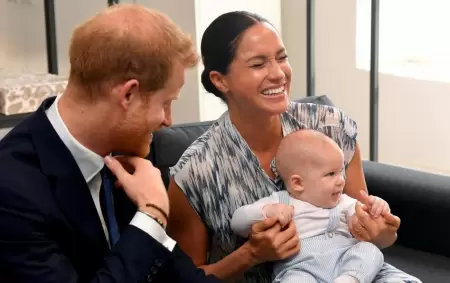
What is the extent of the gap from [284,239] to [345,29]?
2.18m

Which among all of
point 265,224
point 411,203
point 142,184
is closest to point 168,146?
point 265,224

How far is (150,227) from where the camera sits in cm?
127

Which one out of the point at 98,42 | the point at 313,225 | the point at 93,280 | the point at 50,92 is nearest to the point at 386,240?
the point at 313,225

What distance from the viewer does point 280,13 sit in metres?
3.66

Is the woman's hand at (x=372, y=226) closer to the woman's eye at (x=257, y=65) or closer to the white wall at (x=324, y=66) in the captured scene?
the woman's eye at (x=257, y=65)

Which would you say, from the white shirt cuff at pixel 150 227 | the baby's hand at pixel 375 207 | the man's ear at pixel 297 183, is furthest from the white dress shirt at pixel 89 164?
the baby's hand at pixel 375 207

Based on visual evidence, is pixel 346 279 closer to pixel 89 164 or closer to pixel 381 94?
pixel 89 164

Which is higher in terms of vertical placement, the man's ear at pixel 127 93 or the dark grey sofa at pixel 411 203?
the man's ear at pixel 127 93

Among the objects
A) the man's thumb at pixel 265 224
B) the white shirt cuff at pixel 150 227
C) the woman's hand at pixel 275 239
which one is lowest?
the woman's hand at pixel 275 239

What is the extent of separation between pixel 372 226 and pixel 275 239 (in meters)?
0.23

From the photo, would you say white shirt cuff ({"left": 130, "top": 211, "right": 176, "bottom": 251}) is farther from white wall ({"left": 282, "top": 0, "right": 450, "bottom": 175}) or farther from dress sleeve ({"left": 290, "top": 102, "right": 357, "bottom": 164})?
white wall ({"left": 282, "top": 0, "right": 450, "bottom": 175})

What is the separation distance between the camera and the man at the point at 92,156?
120 centimetres

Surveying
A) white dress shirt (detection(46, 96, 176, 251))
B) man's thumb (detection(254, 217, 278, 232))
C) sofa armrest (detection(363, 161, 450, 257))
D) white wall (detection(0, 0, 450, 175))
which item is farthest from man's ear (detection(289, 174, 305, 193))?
white wall (detection(0, 0, 450, 175))

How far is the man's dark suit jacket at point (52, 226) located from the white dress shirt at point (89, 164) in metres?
0.01
